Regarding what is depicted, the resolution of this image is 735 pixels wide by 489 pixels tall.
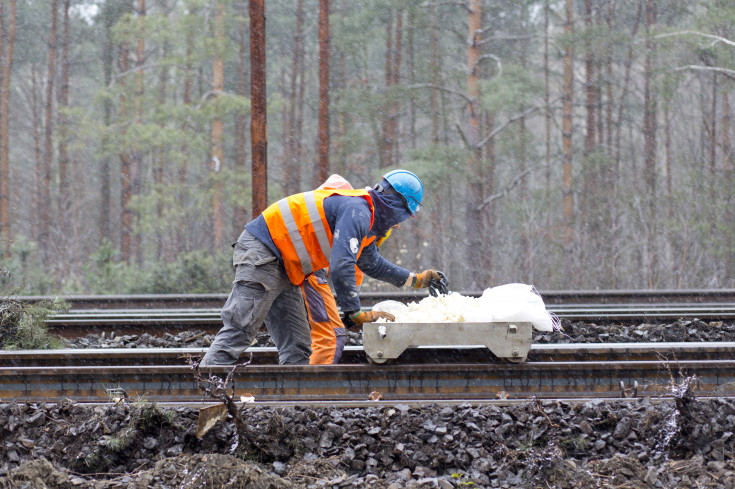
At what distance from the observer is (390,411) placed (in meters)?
4.77

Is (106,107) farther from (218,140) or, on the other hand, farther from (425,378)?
(425,378)

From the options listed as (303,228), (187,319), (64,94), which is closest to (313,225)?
(303,228)

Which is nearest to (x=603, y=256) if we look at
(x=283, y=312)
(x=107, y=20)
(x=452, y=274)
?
(x=452, y=274)

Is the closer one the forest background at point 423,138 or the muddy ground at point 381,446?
the muddy ground at point 381,446

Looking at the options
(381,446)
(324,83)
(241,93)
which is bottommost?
(381,446)

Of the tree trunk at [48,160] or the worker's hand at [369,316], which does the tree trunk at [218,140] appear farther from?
the worker's hand at [369,316]

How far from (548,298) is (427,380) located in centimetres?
568

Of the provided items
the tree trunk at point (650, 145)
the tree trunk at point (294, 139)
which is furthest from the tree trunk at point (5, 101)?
the tree trunk at point (650, 145)

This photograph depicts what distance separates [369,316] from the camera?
5434 mm

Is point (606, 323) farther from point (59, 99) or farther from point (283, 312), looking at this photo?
point (59, 99)

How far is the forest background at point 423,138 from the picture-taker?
16812 millimetres

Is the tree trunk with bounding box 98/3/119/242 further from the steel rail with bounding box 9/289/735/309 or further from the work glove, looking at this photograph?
the work glove

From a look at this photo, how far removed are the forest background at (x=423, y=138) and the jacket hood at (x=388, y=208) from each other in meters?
6.17

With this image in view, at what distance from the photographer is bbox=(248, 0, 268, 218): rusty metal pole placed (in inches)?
452
